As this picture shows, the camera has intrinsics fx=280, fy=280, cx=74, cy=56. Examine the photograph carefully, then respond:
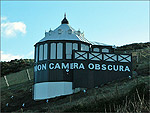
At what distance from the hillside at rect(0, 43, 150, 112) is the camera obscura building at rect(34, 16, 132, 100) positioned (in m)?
1.54

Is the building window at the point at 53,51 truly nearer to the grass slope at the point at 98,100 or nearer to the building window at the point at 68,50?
the building window at the point at 68,50

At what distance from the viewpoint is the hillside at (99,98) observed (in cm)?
2018

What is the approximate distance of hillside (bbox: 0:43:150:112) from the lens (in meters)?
20.2

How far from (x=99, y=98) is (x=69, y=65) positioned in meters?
10.1

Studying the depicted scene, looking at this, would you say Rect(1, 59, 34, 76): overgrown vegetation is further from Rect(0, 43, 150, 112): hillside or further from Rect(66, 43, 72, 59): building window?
Rect(66, 43, 72, 59): building window

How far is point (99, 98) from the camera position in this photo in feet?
78.7

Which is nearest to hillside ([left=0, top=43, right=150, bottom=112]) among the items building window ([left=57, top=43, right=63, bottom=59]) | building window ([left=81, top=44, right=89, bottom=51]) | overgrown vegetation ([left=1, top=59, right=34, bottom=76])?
overgrown vegetation ([left=1, top=59, right=34, bottom=76])

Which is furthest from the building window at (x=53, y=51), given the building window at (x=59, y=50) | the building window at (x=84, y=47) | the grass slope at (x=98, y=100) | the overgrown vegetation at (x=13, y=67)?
the overgrown vegetation at (x=13, y=67)

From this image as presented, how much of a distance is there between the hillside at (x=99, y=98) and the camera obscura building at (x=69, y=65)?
5.04ft

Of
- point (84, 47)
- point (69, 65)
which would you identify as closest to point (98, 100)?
point (69, 65)

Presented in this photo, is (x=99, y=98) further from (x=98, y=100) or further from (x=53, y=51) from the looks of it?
(x=53, y=51)

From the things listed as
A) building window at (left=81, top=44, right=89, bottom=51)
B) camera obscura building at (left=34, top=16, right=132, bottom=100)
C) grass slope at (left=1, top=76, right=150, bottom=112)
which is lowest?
grass slope at (left=1, top=76, right=150, bottom=112)

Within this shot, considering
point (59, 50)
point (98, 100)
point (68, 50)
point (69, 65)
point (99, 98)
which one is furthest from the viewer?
point (68, 50)

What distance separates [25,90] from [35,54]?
7.51m
